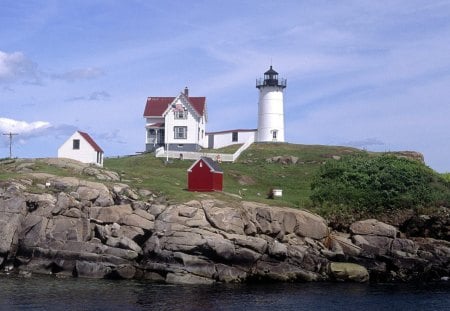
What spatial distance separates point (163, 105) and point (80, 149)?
23.2m

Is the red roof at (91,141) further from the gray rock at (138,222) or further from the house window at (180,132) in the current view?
the gray rock at (138,222)

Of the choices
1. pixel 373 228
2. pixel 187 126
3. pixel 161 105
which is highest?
pixel 161 105

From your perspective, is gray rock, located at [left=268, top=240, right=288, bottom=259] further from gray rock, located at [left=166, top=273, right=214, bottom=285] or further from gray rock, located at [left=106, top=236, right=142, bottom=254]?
gray rock, located at [left=106, top=236, right=142, bottom=254]

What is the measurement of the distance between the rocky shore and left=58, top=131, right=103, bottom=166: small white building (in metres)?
16.8

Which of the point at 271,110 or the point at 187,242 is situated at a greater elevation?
the point at 271,110

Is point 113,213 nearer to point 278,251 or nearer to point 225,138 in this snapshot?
point 278,251

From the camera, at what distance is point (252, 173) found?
70.4 metres

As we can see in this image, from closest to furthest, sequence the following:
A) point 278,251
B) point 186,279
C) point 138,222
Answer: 1. point 186,279
2. point 278,251
3. point 138,222

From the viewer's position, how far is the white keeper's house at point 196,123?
8281 centimetres

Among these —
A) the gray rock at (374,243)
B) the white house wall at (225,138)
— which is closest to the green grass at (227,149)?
the white house wall at (225,138)

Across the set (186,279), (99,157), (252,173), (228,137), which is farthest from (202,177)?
(228,137)

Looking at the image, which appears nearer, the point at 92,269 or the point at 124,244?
the point at 92,269

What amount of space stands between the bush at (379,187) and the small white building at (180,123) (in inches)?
1019

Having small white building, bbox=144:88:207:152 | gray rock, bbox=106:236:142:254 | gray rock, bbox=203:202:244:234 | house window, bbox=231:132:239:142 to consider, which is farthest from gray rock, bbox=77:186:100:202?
house window, bbox=231:132:239:142
